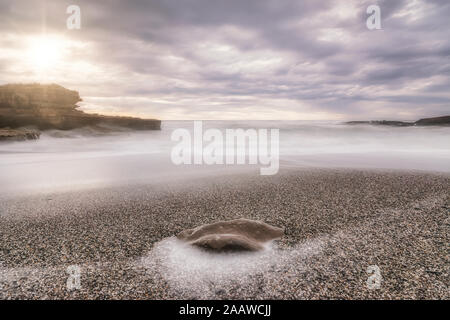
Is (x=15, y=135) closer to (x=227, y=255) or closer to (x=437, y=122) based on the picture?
(x=227, y=255)

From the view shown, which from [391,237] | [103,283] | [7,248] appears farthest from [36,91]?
[391,237]

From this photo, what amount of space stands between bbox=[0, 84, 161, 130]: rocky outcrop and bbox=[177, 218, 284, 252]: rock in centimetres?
2663

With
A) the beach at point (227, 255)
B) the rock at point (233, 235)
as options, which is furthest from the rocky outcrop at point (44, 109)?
the rock at point (233, 235)

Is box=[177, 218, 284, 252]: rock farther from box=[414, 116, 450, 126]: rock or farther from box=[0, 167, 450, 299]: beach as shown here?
box=[414, 116, 450, 126]: rock

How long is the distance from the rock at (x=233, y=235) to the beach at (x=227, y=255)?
0.14 m

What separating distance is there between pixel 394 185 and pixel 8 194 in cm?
976

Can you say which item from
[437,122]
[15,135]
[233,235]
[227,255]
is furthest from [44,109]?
[437,122]

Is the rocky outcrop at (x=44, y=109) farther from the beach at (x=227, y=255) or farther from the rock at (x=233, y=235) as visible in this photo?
the rock at (x=233, y=235)

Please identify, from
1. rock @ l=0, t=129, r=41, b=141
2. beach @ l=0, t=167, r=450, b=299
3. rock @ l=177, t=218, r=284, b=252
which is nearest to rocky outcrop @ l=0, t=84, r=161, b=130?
rock @ l=0, t=129, r=41, b=141

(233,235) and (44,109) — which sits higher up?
(44,109)

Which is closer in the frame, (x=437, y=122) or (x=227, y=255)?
(x=227, y=255)

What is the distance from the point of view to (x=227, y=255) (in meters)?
3.39

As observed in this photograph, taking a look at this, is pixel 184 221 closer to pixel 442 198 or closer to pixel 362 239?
pixel 362 239

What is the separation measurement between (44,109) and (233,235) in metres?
28.8
